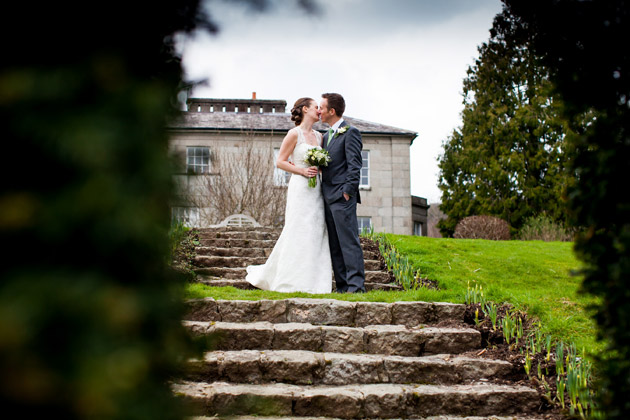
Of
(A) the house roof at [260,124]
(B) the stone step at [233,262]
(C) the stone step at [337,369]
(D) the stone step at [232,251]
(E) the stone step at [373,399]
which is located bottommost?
(E) the stone step at [373,399]

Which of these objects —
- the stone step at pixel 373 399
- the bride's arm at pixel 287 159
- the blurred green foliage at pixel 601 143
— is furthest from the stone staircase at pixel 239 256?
the blurred green foliage at pixel 601 143

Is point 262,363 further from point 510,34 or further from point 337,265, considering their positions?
point 337,265

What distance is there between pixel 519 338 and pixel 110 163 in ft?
14.2

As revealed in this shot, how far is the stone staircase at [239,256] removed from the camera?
7.44 metres

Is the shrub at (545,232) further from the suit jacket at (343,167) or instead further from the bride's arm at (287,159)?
the bride's arm at (287,159)

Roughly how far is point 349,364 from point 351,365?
0.02 metres

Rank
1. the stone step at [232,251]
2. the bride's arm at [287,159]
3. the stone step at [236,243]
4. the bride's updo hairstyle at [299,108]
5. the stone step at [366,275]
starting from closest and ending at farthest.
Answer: the bride's arm at [287,159] < the bride's updo hairstyle at [299,108] < the stone step at [366,275] < the stone step at [232,251] < the stone step at [236,243]

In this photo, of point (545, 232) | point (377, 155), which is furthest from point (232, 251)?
point (377, 155)

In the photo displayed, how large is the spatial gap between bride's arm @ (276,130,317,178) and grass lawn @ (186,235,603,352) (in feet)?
5.51

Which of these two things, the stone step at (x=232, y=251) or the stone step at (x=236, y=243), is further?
the stone step at (x=236, y=243)

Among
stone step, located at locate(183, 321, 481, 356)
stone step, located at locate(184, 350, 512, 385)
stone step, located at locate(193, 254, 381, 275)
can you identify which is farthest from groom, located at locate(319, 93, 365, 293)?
stone step, located at locate(184, 350, 512, 385)

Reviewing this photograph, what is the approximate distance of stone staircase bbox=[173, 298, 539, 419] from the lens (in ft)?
11.2

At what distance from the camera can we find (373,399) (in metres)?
3.44

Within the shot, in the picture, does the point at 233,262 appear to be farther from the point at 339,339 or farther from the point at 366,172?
the point at 366,172
